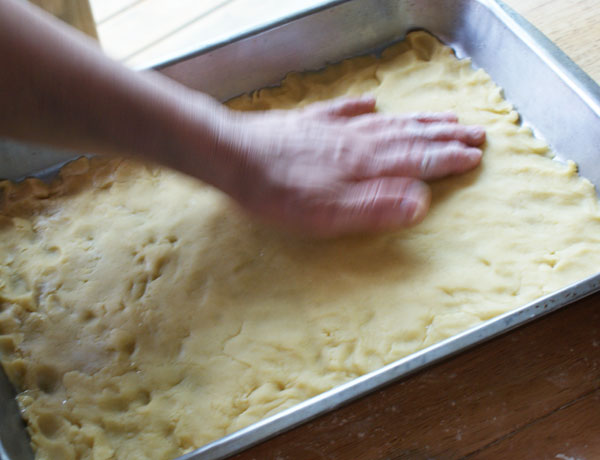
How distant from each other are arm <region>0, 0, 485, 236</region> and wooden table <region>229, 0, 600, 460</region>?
26cm

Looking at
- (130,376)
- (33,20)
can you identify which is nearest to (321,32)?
(33,20)

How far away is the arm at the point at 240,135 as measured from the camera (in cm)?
76

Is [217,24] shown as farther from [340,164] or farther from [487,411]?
[487,411]

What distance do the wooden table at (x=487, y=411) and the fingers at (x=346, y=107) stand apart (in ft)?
1.65

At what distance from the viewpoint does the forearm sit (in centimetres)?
74

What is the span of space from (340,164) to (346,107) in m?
0.20

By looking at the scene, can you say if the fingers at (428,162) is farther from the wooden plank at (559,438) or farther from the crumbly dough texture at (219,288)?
the wooden plank at (559,438)

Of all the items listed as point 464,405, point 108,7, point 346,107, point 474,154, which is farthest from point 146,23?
point 464,405

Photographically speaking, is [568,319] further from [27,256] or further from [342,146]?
[27,256]

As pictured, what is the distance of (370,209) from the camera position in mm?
970

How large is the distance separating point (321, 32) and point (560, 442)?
896 millimetres

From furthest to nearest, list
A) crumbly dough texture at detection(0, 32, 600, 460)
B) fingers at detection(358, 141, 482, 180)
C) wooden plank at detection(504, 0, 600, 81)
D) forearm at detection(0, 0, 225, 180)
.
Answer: wooden plank at detection(504, 0, 600, 81), fingers at detection(358, 141, 482, 180), crumbly dough texture at detection(0, 32, 600, 460), forearm at detection(0, 0, 225, 180)

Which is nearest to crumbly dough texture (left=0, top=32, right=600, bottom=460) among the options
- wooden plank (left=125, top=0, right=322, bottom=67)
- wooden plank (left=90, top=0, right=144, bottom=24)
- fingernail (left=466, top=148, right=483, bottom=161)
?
fingernail (left=466, top=148, right=483, bottom=161)

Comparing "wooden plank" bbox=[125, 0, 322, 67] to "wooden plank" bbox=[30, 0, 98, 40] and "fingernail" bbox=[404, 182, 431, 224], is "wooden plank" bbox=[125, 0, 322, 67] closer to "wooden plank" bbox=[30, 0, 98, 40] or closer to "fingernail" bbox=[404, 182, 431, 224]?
"wooden plank" bbox=[30, 0, 98, 40]
